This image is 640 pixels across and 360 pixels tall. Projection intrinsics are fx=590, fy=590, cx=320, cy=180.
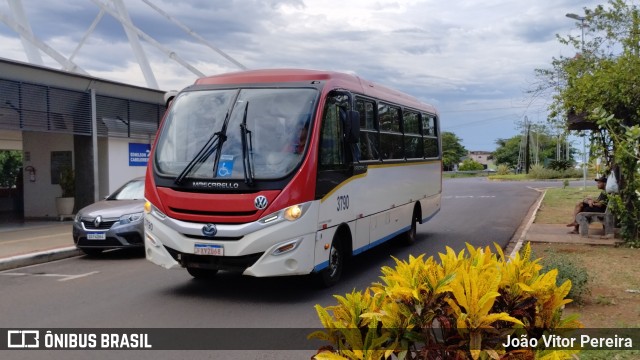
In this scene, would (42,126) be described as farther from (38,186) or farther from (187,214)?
(187,214)

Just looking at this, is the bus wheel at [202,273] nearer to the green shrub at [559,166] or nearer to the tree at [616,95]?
the tree at [616,95]

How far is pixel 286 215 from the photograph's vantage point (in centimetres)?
699

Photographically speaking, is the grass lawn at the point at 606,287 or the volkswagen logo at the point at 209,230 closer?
the grass lawn at the point at 606,287

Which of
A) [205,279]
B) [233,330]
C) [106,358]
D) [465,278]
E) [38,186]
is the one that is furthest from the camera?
[38,186]

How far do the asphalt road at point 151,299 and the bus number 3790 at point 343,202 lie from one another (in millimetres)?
1109

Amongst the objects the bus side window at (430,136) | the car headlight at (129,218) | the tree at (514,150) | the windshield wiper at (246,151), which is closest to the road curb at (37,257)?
the car headlight at (129,218)

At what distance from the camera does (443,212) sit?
2038 centimetres

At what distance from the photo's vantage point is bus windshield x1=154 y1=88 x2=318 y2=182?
7230 millimetres

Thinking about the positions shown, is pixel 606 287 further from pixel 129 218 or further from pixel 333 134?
pixel 129 218

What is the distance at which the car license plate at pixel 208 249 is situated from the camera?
705 centimetres

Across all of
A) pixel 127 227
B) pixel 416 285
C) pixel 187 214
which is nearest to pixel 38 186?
pixel 127 227

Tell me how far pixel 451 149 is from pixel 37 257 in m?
103

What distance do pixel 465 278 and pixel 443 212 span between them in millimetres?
17839

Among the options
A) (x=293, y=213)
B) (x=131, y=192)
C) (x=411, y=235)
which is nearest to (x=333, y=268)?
(x=293, y=213)
